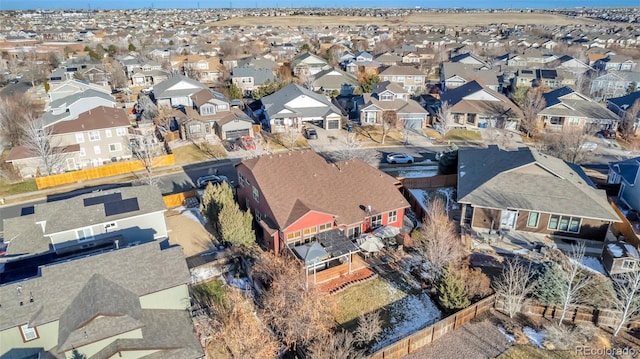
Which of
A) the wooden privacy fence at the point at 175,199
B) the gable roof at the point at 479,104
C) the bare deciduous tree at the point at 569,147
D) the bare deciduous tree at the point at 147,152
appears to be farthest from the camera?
the gable roof at the point at 479,104

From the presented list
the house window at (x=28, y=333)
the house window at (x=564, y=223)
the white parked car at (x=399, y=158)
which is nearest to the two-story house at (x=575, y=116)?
Result: the white parked car at (x=399, y=158)

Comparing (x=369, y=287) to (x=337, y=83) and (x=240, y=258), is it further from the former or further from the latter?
(x=337, y=83)

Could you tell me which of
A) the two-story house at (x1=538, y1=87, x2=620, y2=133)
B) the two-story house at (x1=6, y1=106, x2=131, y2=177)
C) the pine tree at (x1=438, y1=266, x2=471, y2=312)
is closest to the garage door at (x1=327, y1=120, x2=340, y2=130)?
the two-story house at (x1=6, y1=106, x2=131, y2=177)

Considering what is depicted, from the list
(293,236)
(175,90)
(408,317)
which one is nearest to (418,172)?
(293,236)

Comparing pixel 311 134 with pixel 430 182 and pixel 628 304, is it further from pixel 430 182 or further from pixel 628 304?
pixel 628 304

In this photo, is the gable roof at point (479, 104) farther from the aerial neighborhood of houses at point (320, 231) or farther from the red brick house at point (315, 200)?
the red brick house at point (315, 200)

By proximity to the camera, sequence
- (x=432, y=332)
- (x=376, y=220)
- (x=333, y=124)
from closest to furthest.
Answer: (x=432, y=332), (x=376, y=220), (x=333, y=124)

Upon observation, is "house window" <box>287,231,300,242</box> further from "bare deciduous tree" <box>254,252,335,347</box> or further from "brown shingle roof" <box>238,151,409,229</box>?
"bare deciduous tree" <box>254,252,335,347</box>
